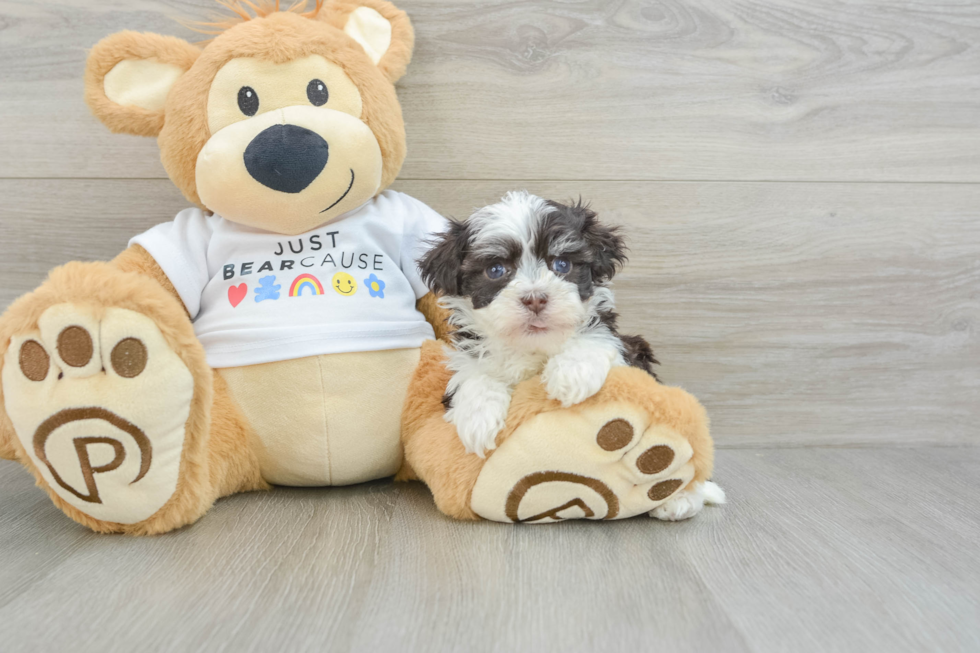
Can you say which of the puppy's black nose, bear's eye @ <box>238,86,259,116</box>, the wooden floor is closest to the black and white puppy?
the puppy's black nose

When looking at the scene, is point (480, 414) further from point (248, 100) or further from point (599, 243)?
point (248, 100)

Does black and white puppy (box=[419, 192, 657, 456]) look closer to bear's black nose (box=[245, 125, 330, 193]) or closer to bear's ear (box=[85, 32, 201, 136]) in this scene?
bear's black nose (box=[245, 125, 330, 193])

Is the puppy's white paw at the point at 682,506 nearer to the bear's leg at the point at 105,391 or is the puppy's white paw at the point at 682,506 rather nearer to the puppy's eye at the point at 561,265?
the puppy's eye at the point at 561,265

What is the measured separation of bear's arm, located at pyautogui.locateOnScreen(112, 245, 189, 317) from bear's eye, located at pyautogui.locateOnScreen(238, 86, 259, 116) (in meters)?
0.33

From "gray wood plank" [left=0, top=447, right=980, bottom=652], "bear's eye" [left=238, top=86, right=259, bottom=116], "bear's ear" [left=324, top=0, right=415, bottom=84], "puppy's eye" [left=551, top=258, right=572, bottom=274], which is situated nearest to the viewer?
"gray wood plank" [left=0, top=447, right=980, bottom=652]

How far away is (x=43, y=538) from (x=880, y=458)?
1709 mm

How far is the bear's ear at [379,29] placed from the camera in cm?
136

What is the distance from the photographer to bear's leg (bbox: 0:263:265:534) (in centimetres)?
99

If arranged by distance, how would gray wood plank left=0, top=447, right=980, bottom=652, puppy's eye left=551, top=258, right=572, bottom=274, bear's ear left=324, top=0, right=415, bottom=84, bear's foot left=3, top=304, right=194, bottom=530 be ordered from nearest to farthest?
1. gray wood plank left=0, top=447, right=980, bottom=652
2. bear's foot left=3, top=304, right=194, bottom=530
3. puppy's eye left=551, top=258, right=572, bottom=274
4. bear's ear left=324, top=0, right=415, bottom=84

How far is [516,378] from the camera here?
1.18 meters

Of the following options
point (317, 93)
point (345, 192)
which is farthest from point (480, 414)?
point (317, 93)

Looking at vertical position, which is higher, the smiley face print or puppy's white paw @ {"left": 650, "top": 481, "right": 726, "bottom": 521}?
the smiley face print

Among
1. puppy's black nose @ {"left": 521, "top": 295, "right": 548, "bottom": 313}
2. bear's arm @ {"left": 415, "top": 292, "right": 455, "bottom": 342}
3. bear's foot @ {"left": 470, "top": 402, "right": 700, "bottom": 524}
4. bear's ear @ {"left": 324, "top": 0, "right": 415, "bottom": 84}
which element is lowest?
bear's foot @ {"left": 470, "top": 402, "right": 700, "bottom": 524}

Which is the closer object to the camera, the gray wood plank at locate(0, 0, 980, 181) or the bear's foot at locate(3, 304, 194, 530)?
the bear's foot at locate(3, 304, 194, 530)
